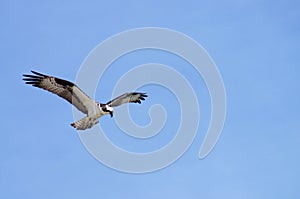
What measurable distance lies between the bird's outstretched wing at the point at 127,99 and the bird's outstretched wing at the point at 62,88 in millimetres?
872

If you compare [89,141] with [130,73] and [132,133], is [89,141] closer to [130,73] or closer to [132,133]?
[132,133]

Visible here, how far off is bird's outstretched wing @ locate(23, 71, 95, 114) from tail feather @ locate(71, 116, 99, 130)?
0.45 metres

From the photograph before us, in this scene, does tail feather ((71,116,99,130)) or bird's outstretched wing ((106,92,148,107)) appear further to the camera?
bird's outstretched wing ((106,92,148,107))

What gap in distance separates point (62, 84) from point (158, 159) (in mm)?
4277

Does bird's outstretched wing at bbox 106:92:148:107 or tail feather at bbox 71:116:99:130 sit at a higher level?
bird's outstretched wing at bbox 106:92:148:107

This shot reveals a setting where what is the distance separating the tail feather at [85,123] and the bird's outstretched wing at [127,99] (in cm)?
91

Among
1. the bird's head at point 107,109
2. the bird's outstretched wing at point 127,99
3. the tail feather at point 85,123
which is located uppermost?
the bird's outstretched wing at point 127,99

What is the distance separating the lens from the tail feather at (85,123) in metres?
18.2

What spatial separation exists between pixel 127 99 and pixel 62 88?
2591 millimetres

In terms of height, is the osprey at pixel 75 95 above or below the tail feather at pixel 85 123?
above

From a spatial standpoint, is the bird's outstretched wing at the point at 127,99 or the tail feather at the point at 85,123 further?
the bird's outstretched wing at the point at 127,99

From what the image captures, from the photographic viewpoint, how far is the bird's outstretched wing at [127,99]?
19.6 metres

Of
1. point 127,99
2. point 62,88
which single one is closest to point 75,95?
point 62,88

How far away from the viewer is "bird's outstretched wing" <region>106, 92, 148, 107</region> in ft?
64.4
